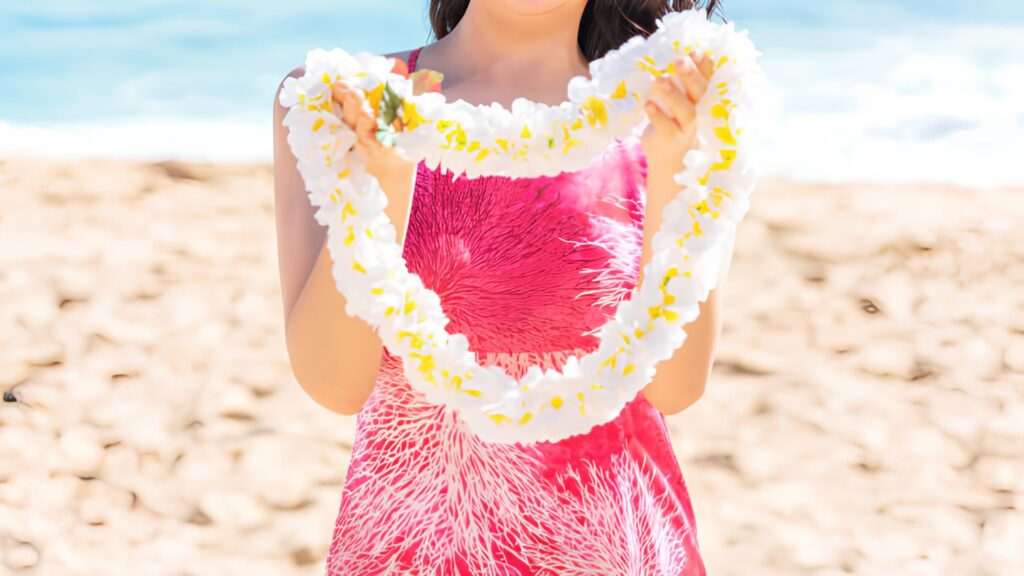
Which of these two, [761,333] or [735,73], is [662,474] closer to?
[735,73]

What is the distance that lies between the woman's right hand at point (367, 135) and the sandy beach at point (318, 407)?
12.7 ft

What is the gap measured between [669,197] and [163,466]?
185 inches

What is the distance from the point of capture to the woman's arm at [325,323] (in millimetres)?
1734

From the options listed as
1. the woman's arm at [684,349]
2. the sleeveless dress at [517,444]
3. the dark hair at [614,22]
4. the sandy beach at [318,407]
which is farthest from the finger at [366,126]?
the sandy beach at [318,407]

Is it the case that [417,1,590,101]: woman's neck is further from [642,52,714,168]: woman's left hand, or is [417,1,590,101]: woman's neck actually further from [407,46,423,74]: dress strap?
[642,52,714,168]: woman's left hand

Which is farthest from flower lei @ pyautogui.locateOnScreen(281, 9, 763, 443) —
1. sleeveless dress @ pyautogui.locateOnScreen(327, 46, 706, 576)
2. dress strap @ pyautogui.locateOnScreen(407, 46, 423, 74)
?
dress strap @ pyautogui.locateOnScreen(407, 46, 423, 74)

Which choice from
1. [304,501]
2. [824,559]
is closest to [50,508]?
[304,501]

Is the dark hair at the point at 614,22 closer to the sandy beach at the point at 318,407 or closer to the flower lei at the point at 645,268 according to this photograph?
the flower lei at the point at 645,268

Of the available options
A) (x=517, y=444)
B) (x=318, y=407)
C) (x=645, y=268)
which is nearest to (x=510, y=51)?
(x=645, y=268)

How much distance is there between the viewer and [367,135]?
5.32ft

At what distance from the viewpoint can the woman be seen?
70.4 inches

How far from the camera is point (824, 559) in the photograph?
17.1 ft

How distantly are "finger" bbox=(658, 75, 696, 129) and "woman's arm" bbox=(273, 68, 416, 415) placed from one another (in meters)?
0.40

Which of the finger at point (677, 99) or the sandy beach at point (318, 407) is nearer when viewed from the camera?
the finger at point (677, 99)
